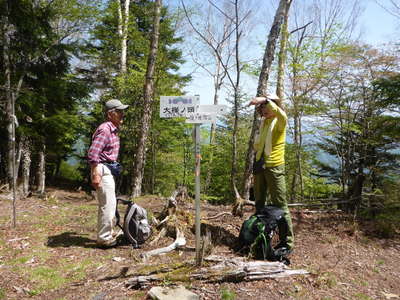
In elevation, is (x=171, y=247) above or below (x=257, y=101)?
below

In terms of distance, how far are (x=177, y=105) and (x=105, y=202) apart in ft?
6.13

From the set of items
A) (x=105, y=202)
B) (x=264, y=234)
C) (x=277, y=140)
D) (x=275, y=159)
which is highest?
(x=277, y=140)

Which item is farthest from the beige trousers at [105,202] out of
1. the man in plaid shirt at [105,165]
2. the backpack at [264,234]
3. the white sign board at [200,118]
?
the backpack at [264,234]

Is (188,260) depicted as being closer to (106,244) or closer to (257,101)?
(106,244)

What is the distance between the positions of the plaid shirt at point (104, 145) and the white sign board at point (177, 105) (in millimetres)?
1112

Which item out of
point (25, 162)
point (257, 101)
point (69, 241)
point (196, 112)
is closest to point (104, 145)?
point (196, 112)

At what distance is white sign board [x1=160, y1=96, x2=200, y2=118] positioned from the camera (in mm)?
3127

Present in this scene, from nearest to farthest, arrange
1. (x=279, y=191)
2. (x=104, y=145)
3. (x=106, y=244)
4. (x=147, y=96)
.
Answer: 1. (x=279, y=191)
2. (x=104, y=145)
3. (x=106, y=244)
4. (x=147, y=96)

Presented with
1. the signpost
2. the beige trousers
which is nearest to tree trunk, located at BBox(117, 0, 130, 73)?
the beige trousers

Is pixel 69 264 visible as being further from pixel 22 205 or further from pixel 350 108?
pixel 350 108

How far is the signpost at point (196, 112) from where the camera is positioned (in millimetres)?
3082

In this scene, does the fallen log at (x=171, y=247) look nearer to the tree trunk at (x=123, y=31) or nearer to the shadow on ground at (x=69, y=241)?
the shadow on ground at (x=69, y=241)

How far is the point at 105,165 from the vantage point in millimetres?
3830

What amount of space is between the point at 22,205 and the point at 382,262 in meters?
8.46
